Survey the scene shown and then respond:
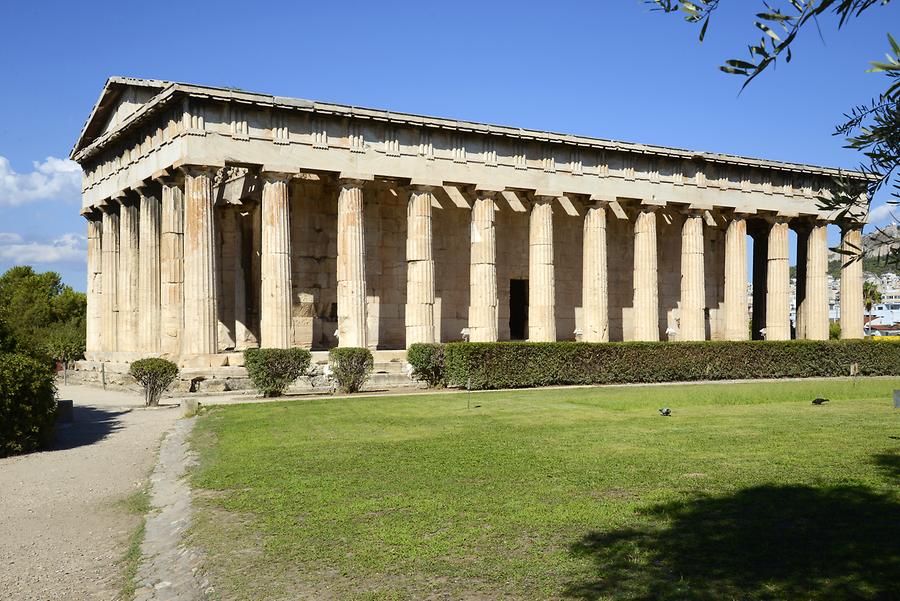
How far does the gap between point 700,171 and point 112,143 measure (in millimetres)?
23778

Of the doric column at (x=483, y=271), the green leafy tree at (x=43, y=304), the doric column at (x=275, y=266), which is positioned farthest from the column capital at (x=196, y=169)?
the green leafy tree at (x=43, y=304)

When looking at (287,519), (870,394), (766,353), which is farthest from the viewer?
(766,353)

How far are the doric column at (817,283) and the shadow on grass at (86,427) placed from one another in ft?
101

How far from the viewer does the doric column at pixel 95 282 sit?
36.8 m

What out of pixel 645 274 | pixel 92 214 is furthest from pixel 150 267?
pixel 645 274

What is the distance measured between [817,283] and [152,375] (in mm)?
30214

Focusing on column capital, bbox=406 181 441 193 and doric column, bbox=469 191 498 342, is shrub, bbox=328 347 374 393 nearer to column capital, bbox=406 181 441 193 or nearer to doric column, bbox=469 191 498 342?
doric column, bbox=469 191 498 342

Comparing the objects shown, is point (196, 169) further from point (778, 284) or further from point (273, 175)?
point (778, 284)

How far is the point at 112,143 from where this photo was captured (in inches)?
1297

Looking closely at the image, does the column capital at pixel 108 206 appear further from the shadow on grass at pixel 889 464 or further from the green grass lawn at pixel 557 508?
the shadow on grass at pixel 889 464

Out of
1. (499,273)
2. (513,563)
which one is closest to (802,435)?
(513,563)

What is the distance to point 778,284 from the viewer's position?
38.6 meters

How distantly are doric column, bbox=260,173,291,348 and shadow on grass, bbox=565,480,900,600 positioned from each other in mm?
20545

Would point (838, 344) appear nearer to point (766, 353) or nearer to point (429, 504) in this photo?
point (766, 353)
